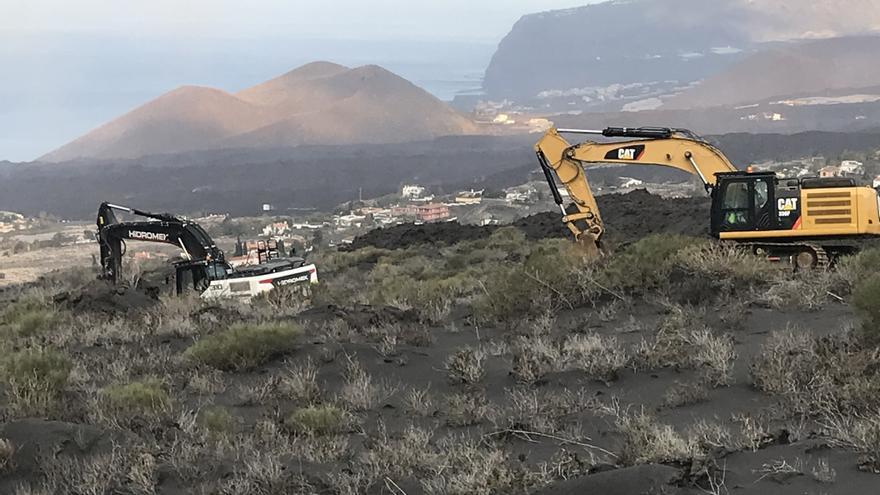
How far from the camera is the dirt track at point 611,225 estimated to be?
3938 centimetres

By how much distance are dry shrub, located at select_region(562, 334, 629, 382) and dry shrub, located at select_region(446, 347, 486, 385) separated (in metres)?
1.05

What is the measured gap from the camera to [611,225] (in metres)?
41.6

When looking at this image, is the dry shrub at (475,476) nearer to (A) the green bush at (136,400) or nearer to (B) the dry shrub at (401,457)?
(B) the dry shrub at (401,457)

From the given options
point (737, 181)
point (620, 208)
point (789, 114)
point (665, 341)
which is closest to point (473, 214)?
point (620, 208)

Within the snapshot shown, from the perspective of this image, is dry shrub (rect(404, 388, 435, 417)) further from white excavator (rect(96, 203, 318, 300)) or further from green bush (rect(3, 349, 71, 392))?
white excavator (rect(96, 203, 318, 300))

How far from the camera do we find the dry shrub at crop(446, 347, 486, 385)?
10.9 metres

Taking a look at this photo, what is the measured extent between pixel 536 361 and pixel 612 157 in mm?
12081

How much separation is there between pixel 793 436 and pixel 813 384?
1.51 meters

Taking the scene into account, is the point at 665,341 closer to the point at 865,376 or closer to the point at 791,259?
the point at 865,376

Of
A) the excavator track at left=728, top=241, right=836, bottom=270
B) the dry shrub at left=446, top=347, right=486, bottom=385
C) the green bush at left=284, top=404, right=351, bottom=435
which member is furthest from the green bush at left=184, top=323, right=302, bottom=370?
the excavator track at left=728, top=241, right=836, bottom=270

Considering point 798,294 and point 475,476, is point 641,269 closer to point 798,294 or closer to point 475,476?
point 798,294

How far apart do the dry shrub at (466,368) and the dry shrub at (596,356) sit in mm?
1046

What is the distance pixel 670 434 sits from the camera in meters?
7.22

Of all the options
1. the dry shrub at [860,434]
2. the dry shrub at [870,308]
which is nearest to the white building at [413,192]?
the dry shrub at [870,308]
